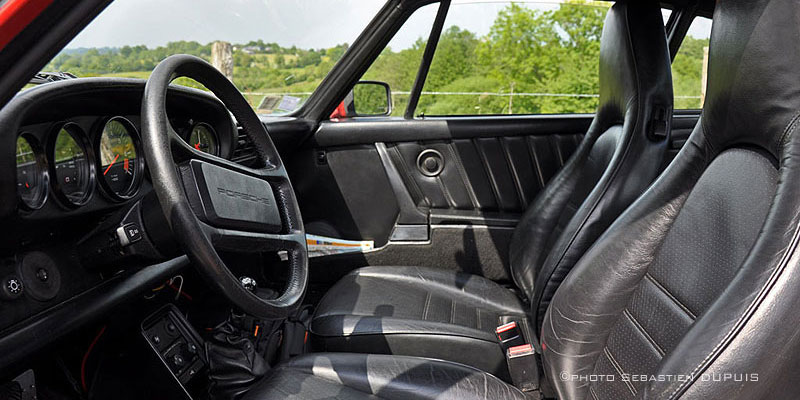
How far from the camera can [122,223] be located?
4.13 ft

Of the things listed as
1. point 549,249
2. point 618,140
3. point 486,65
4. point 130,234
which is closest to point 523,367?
point 549,249

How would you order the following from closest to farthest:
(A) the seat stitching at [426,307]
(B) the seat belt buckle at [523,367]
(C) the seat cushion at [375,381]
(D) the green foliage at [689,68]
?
(C) the seat cushion at [375,381]
(B) the seat belt buckle at [523,367]
(A) the seat stitching at [426,307]
(D) the green foliage at [689,68]

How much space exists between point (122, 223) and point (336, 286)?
33.6 inches

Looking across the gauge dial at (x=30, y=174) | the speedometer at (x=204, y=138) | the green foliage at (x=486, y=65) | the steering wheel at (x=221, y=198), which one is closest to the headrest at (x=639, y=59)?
the green foliage at (x=486, y=65)

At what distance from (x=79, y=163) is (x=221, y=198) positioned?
41cm

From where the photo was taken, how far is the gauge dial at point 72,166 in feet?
4.02

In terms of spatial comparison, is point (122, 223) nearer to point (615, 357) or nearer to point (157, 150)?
point (157, 150)

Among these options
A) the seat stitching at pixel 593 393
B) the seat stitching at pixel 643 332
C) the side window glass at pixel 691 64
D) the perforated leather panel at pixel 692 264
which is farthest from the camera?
the side window glass at pixel 691 64

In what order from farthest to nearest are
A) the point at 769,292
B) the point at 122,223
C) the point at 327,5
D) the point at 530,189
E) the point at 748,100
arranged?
the point at 327,5, the point at 530,189, the point at 122,223, the point at 748,100, the point at 769,292

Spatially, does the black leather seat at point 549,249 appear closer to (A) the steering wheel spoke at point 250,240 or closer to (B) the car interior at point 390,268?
(B) the car interior at point 390,268

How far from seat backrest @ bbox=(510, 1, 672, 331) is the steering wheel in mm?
758

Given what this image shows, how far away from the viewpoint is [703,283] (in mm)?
973

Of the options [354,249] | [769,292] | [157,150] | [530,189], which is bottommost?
[354,249]

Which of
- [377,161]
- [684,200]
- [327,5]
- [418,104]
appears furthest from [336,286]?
[327,5]
